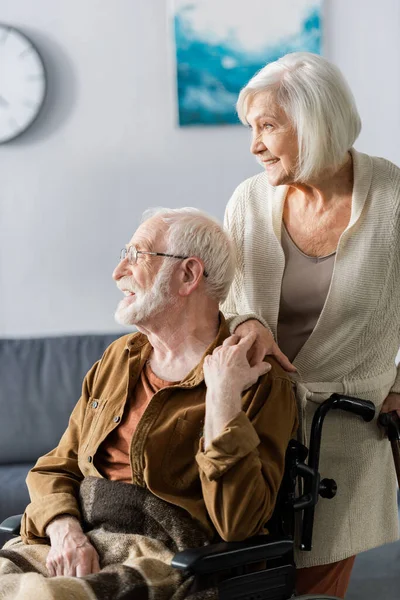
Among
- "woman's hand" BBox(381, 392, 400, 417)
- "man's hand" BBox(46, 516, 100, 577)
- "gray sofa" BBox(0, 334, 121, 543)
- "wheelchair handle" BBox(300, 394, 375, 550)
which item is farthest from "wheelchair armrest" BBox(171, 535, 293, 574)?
"gray sofa" BBox(0, 334, 121, 543)

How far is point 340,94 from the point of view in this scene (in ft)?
6.29

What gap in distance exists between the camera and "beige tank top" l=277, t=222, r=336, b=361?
1.99 meters

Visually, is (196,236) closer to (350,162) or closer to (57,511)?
(350,162)

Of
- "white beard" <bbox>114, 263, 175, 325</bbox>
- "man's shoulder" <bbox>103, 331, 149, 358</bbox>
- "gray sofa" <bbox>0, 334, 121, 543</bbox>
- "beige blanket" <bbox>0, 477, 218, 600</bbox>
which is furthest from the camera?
"gray sofa" <bbox>0, 334, 121, 543</bbox>

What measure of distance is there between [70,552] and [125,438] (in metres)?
0.27

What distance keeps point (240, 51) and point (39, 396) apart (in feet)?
5.46

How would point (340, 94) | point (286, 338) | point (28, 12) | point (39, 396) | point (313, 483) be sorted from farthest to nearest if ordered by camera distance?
point (28, 12) → point (39, 396) → point (286, 338) → point (340, 94) → point (313, 483)

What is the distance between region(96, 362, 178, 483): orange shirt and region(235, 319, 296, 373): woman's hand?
7.6 inches

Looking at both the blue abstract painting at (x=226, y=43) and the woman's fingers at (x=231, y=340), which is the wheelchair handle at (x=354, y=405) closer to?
the woman's fingers at (x=231, y=340)

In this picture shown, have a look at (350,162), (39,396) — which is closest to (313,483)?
(350,162)

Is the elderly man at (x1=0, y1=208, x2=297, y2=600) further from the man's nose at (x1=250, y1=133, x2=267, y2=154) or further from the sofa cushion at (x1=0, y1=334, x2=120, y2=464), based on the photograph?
the sofa cushion at (x1=0, y1=334, x2=120, y2=464)

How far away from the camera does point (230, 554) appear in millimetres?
1614

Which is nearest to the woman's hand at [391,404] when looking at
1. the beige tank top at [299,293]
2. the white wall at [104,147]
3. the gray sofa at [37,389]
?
the beige tank top at [299,293]

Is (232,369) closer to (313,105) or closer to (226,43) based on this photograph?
(313,105)
